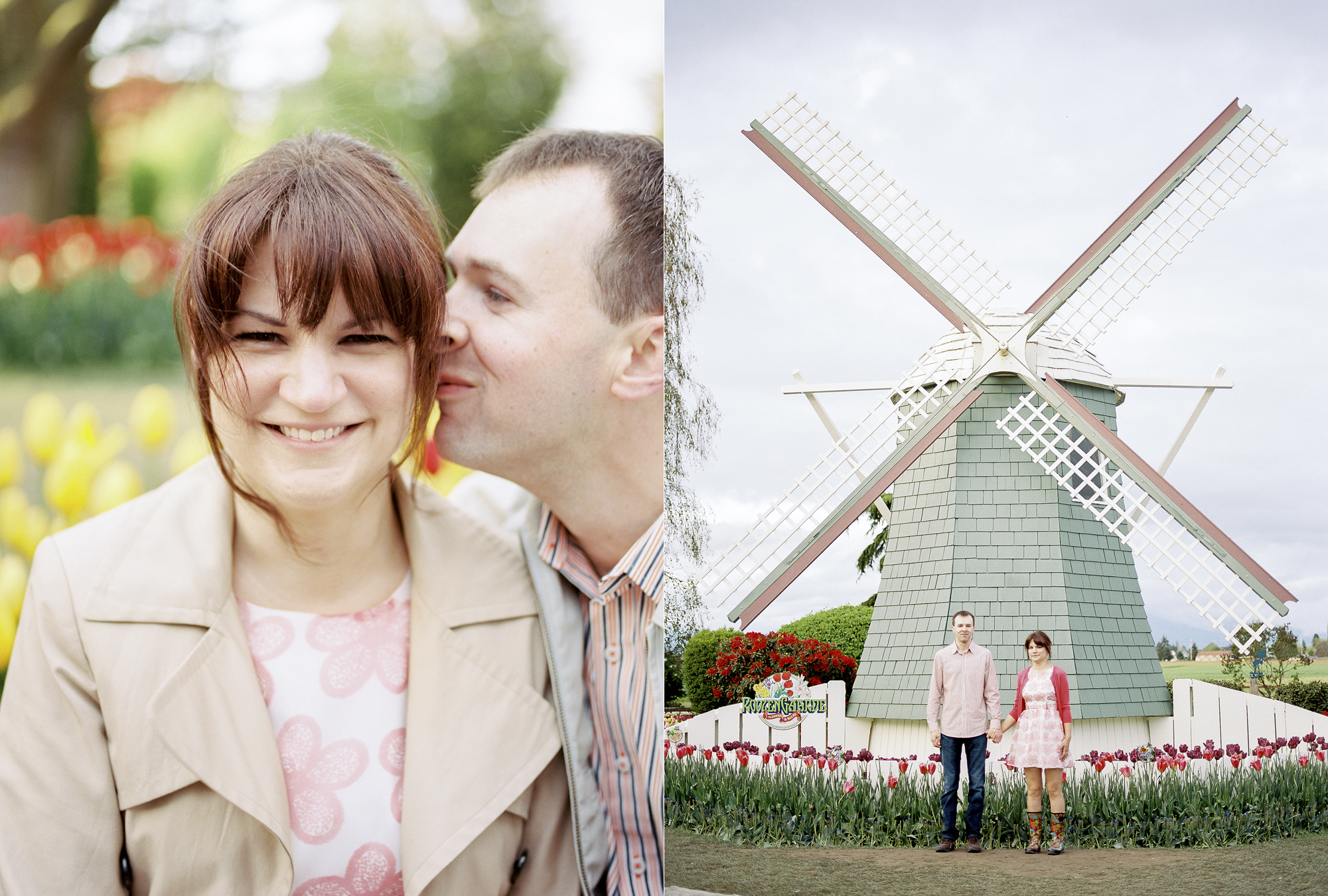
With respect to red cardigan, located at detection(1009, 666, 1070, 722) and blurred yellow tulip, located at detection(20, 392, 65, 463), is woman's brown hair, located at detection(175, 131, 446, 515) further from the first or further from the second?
red cardigan, located at detection(1009, 666, 1070, 722)

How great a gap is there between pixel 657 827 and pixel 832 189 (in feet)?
13.0

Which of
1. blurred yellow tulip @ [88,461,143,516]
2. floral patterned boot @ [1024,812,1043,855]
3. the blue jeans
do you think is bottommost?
floral patterned boot @ [1024,812,1043,855]

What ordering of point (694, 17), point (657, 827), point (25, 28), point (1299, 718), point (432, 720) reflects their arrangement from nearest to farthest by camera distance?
1. point (432, 720)
2. point (25, 28)
3. point (657, 827)
4. point (1299, 718)
5. point (694, 17)

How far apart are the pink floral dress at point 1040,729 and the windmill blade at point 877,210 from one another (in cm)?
180

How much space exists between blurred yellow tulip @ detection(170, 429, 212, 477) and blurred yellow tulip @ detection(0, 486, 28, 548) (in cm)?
35

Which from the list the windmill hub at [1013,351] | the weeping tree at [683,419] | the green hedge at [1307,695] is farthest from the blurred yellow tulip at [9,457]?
the green hedge at [1307,695]

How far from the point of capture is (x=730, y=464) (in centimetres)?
579

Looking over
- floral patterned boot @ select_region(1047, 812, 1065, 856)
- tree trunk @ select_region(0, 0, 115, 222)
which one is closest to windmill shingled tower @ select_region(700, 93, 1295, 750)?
floral patterned boot @ select_region(1047, 812, 1065, 856)

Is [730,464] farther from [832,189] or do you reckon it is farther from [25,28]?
[25,28]

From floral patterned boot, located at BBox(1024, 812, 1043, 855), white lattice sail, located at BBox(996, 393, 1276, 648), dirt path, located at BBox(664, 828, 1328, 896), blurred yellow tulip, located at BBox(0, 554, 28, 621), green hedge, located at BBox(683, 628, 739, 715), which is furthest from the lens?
green hedge, located at BBox(683, 628, 739, 715)

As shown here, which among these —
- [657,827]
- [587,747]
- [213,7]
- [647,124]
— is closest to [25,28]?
[213,7]

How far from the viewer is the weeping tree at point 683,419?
5.92m

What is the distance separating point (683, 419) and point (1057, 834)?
293 cm

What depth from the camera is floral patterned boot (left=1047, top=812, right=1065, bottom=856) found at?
4574mm
